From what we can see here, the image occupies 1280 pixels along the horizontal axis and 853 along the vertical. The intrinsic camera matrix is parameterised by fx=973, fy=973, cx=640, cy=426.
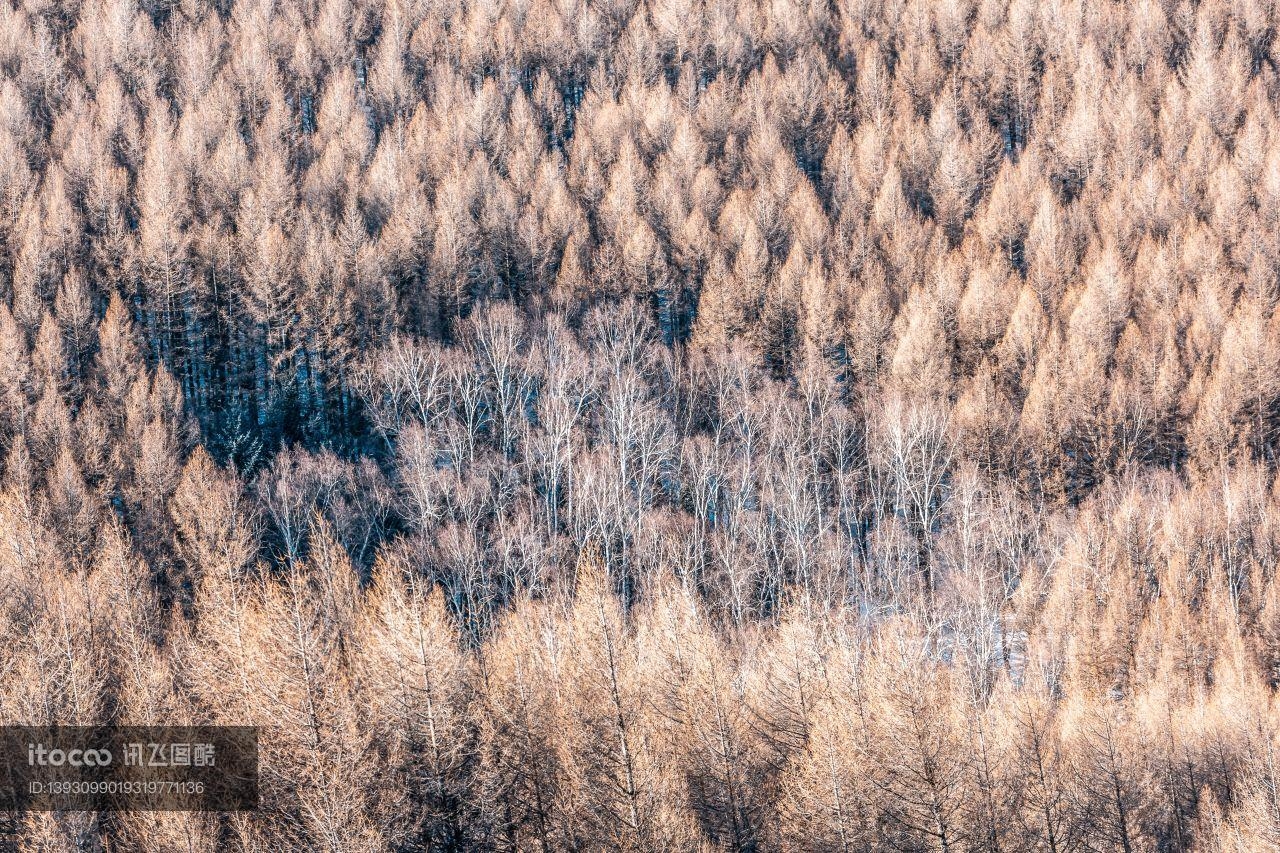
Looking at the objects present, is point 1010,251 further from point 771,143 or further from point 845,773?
point 845,773

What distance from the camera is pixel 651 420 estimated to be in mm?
60219

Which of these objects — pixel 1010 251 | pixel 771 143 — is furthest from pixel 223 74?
pixel 1010 251

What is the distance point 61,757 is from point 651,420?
123 feet

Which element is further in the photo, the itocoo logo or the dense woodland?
the dense woodland

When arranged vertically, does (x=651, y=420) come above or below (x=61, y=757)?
above

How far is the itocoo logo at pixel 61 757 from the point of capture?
94.0ft

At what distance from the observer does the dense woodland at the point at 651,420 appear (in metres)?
32.2

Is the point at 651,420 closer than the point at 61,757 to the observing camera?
No

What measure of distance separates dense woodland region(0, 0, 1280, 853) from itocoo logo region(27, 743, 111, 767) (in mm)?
892

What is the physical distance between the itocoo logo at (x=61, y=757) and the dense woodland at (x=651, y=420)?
0.89 m

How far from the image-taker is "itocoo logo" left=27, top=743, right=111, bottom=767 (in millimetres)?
28656

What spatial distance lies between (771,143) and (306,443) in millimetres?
55906

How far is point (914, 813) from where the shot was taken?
2981 cm

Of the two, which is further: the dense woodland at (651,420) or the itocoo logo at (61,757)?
the dense woodland at (651,420)
